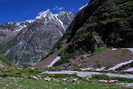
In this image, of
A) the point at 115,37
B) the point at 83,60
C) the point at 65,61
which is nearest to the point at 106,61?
the point at 83,60

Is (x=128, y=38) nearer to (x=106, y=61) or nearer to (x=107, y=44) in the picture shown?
(x=107, y=44)

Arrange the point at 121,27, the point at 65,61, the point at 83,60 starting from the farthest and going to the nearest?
the point at 121,27 < the point at 65,61 < the point at 83,60

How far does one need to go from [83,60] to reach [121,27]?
5578 centimetres

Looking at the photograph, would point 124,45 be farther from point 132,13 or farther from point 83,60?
point 83,60

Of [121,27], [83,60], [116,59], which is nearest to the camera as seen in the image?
[116,59]

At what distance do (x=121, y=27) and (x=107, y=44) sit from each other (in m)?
15.7

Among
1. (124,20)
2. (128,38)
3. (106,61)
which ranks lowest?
(106,61)

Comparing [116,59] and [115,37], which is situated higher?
[115,37]

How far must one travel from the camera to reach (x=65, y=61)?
7160 inches

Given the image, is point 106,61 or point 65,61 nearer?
point 106,61

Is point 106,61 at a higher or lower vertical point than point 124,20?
lower

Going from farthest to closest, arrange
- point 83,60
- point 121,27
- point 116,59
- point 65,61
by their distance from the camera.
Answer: point 121,27
point 65,61
point 83,60
point 116,59

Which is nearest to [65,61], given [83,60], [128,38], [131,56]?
[83,60]

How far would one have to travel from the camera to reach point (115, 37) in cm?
19688
